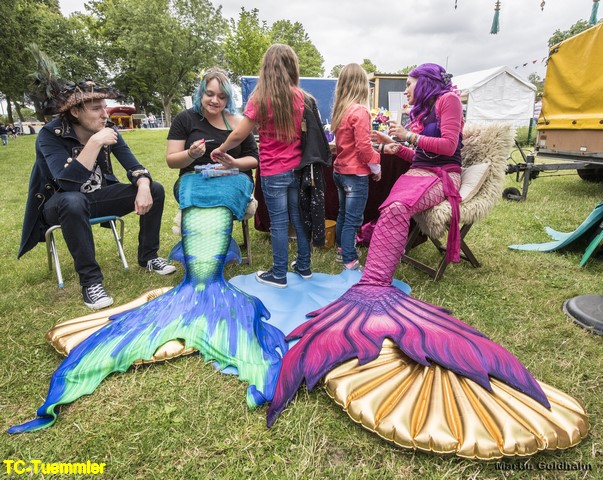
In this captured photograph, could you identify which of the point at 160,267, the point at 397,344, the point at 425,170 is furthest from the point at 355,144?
the point at 160,267

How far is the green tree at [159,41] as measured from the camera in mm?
29578

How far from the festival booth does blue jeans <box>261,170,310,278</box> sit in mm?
41201

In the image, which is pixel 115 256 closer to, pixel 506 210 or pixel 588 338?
pixel 588 338

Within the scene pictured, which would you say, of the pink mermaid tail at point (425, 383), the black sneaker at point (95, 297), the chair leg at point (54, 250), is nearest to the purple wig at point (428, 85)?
the pink mermaid tail at point (425, 383)

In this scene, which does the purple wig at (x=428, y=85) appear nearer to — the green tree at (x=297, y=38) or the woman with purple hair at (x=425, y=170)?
the woman with purple hair at (x=425, y=170)

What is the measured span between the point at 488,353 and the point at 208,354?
141cm

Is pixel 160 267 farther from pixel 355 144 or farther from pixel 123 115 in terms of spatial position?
pixel 123 115

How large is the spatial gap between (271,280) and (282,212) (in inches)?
23.0

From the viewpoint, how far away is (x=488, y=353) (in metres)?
1.75

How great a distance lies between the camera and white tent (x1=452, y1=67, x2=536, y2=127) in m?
17.5

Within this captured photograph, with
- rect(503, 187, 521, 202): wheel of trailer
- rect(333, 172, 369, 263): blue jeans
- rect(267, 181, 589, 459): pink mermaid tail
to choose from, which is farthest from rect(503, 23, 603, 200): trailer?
rect(267, 181, 589, 459): pink mermaid tail

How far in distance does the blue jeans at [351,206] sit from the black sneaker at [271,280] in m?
0.67

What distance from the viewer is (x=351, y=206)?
321cm

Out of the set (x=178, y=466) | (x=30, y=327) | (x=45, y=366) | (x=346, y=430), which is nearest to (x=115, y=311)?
(x=45, y=366)
